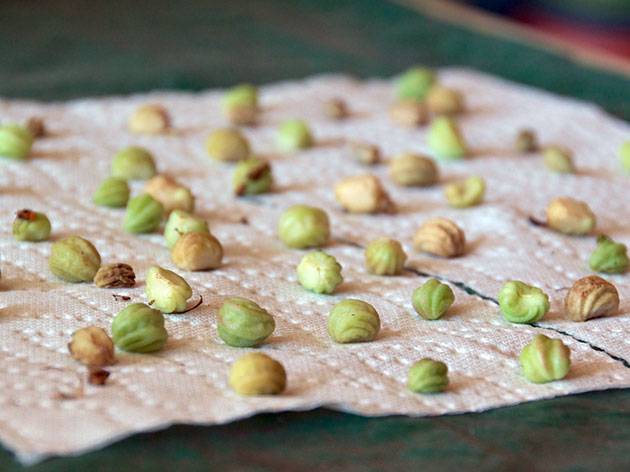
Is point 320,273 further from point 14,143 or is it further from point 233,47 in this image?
point 233,47

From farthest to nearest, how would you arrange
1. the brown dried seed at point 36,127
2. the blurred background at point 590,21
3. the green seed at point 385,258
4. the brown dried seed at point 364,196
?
the blurred background at point 590,21 < the brown dried seed at point 36,127 < the brown dried seed at point 364,196 < the green seed at point 385,258

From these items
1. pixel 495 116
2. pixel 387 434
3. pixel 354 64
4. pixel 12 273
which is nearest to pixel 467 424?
pixel 387 434

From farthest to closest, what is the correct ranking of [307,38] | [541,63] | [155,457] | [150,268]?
[307,38] < [541,63] < [150,268] < [155,457]

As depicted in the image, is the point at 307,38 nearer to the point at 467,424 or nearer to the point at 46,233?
the point at 46,233

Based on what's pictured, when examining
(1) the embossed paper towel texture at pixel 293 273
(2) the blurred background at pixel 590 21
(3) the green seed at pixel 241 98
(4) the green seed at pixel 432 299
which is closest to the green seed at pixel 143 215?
(1) the embossed paper towel texture at pixel 293 273

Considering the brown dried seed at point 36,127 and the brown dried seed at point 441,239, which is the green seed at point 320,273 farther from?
the brown dried seed at point 36,127

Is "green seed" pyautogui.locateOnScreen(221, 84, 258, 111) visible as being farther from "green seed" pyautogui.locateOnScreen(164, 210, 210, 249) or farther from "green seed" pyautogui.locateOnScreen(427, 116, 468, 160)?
"green seed" pyautogui.locateOnScreen(164, 210, 210, 249)

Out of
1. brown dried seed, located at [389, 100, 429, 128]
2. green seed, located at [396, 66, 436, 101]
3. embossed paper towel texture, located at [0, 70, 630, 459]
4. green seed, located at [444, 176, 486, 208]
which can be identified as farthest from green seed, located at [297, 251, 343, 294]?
green seed, located at [396, 66, 436, 101]
